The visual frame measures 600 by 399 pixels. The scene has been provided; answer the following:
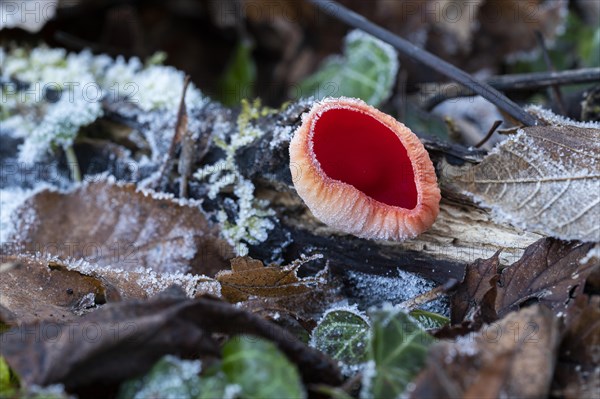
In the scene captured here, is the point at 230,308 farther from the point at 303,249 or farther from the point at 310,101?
the point at 310,101

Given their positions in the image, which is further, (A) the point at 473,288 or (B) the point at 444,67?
(B) the point at 444,67

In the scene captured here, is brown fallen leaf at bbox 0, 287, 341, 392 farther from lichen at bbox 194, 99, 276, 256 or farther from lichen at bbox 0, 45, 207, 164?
lichen at bbox 0, 45, 207, 164

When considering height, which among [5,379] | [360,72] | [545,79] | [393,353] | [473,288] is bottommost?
[5,379]

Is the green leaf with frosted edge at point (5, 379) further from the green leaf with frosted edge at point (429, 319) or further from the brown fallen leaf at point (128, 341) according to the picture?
the green leaf with frosted edge at point (429, 319)

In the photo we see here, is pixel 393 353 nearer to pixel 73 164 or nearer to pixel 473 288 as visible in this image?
pixel 473 288


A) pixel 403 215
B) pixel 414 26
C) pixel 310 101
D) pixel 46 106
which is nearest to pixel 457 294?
pixel 403 215

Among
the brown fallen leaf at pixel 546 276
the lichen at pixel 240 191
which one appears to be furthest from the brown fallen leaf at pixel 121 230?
the brown fallen leaf at pixel 546 276

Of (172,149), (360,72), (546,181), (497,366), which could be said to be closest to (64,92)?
(172,149)
